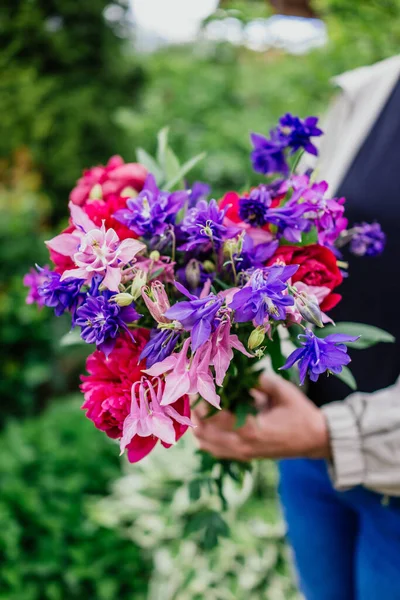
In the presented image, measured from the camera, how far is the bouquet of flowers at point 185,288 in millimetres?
587

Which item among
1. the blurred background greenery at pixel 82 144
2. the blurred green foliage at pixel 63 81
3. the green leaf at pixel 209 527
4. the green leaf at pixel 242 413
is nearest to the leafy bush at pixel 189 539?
the blurred background greenery at pixel 82 144

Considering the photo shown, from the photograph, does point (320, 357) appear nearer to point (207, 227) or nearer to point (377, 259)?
point (207, 227)

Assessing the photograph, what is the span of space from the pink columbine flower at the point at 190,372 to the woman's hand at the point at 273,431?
32 cm

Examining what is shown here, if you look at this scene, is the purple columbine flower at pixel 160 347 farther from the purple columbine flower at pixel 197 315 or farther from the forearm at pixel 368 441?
the forearm at pixel 368 441

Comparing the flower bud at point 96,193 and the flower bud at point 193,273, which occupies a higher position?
the flower bud at point 193,273

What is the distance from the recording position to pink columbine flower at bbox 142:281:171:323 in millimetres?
606

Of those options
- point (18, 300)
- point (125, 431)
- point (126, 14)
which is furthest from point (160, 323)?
point (126, 14)

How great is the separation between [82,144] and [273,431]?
4.70m

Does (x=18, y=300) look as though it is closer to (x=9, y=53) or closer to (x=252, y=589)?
(x=252, y=589)

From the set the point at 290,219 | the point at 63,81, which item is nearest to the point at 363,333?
the point at 290,219

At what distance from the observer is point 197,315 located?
57 cm

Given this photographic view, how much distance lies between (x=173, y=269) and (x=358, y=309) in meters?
0.49

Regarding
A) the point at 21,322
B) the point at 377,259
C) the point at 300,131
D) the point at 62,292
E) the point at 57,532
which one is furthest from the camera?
the point at 21,322

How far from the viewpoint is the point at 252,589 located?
6.68 ft
